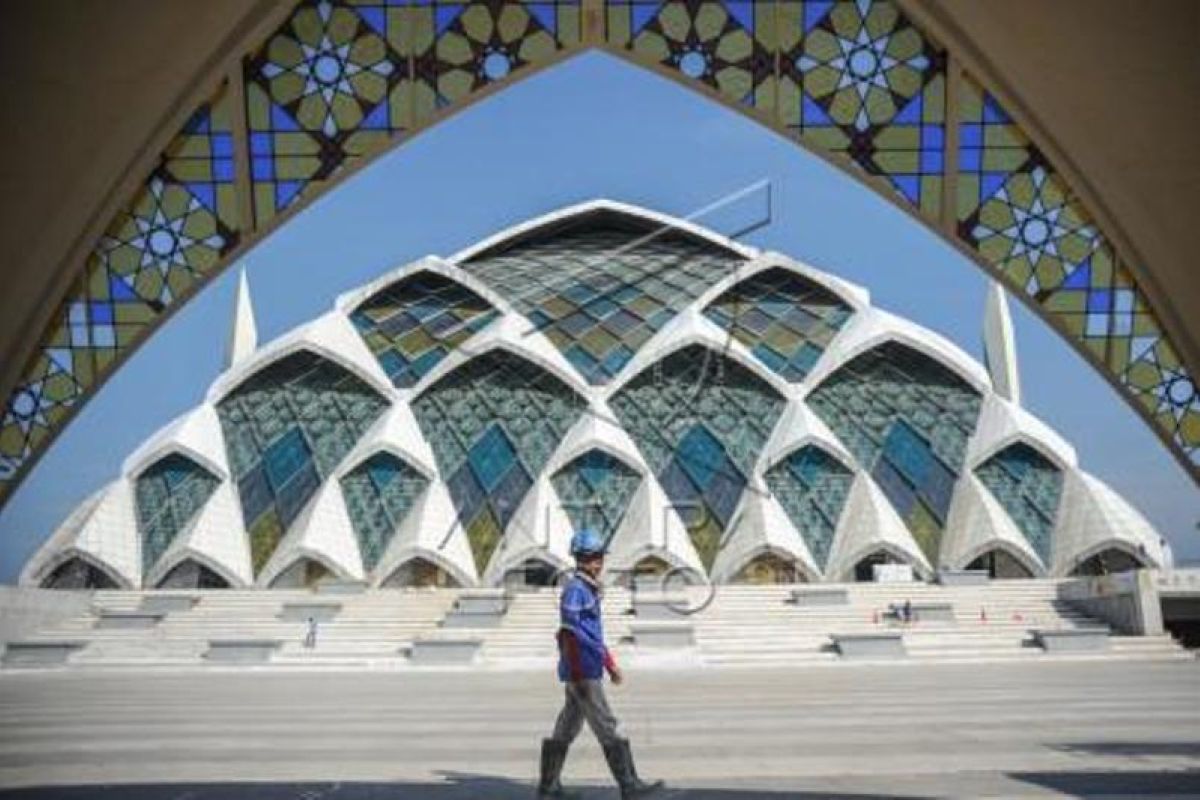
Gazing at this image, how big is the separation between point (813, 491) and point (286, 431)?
1499 cm

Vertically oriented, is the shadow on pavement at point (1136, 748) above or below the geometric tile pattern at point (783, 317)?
below

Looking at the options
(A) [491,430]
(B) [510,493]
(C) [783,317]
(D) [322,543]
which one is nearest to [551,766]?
(D) [322,543]

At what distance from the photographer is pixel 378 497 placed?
111 feet

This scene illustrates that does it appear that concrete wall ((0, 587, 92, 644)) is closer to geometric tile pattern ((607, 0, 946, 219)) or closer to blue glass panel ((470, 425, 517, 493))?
blue glass panel ((470, 425, 517, 493))

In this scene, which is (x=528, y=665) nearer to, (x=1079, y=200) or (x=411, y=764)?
(x=411, y=764)

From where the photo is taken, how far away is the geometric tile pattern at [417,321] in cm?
3741

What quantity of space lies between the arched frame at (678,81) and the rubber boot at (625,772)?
272 centimetres

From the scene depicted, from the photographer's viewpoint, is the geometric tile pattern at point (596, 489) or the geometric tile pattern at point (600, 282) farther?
the geometric tile pattern at point (600, 282)

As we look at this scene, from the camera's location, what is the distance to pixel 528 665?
19.2 m

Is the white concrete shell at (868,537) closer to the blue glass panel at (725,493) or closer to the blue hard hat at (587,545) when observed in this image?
the blue glass panel at (725,493)

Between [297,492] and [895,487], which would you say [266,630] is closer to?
[297,492]

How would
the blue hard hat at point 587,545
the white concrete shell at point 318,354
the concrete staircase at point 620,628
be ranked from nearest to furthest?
the blue hard hat at point 587,545 → the concrete staircase at point 620,628 → the white concrete shell at point 318,354

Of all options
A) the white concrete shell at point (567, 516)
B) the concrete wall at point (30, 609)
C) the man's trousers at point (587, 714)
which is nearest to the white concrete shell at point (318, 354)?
the white concrete shell at point (567, 516)

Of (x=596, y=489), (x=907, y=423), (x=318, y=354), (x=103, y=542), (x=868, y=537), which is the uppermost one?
(x=318, y=354)
